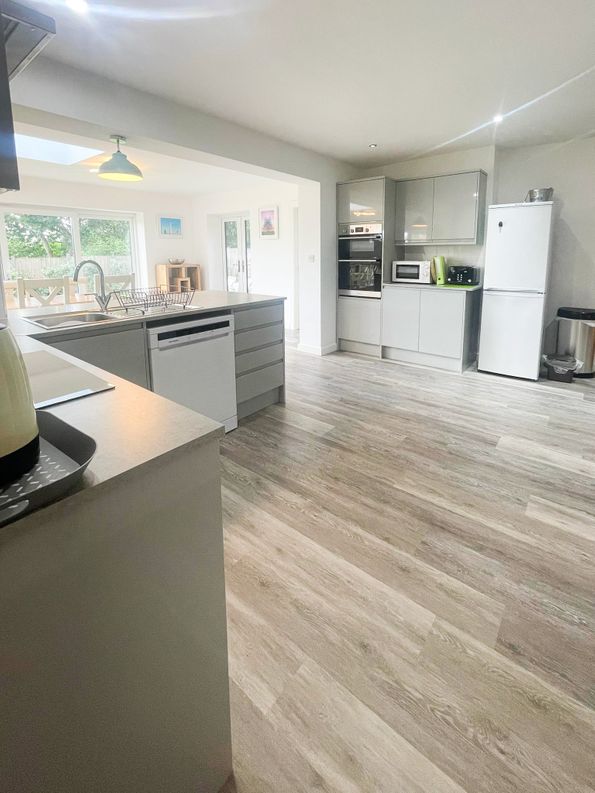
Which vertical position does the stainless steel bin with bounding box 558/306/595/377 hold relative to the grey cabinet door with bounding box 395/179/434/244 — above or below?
below

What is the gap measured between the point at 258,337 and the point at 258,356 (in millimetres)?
150

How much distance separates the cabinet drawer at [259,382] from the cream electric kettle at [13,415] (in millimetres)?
2639

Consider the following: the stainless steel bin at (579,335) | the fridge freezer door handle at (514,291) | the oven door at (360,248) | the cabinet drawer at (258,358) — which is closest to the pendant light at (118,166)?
the cabinet drawer at (258,358)

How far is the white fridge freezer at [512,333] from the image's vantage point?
174 inches

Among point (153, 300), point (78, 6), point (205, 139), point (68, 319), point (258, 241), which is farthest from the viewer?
point (258, 241)

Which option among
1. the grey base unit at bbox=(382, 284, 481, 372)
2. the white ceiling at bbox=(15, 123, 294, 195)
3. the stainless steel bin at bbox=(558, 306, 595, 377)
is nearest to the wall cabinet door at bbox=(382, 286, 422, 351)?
the grey base unit at bbox=(382, 284, 481, 372)

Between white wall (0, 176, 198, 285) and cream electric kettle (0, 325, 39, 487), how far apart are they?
22.9ft

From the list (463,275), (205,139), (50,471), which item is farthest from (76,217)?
(50,471)

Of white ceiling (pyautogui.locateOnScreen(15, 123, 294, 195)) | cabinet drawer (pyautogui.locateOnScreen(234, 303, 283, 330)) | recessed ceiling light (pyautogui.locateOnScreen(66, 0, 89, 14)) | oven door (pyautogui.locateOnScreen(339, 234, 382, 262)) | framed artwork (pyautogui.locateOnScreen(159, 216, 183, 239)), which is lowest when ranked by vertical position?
cabinet drawer (pyautogui.locateOnScreen(234, 303, 283, 330))

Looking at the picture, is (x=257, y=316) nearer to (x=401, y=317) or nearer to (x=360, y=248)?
(x=401, y=317)

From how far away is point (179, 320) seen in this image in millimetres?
2879

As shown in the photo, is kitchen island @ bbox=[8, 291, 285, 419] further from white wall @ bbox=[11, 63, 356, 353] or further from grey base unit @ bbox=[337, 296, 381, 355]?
grey base unit @ bbox=[337, 296, 381, 355]

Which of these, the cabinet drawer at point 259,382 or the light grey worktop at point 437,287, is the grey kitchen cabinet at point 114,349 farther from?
the light grey worktop at point 437,287

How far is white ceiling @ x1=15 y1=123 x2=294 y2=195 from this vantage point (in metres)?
5.11
